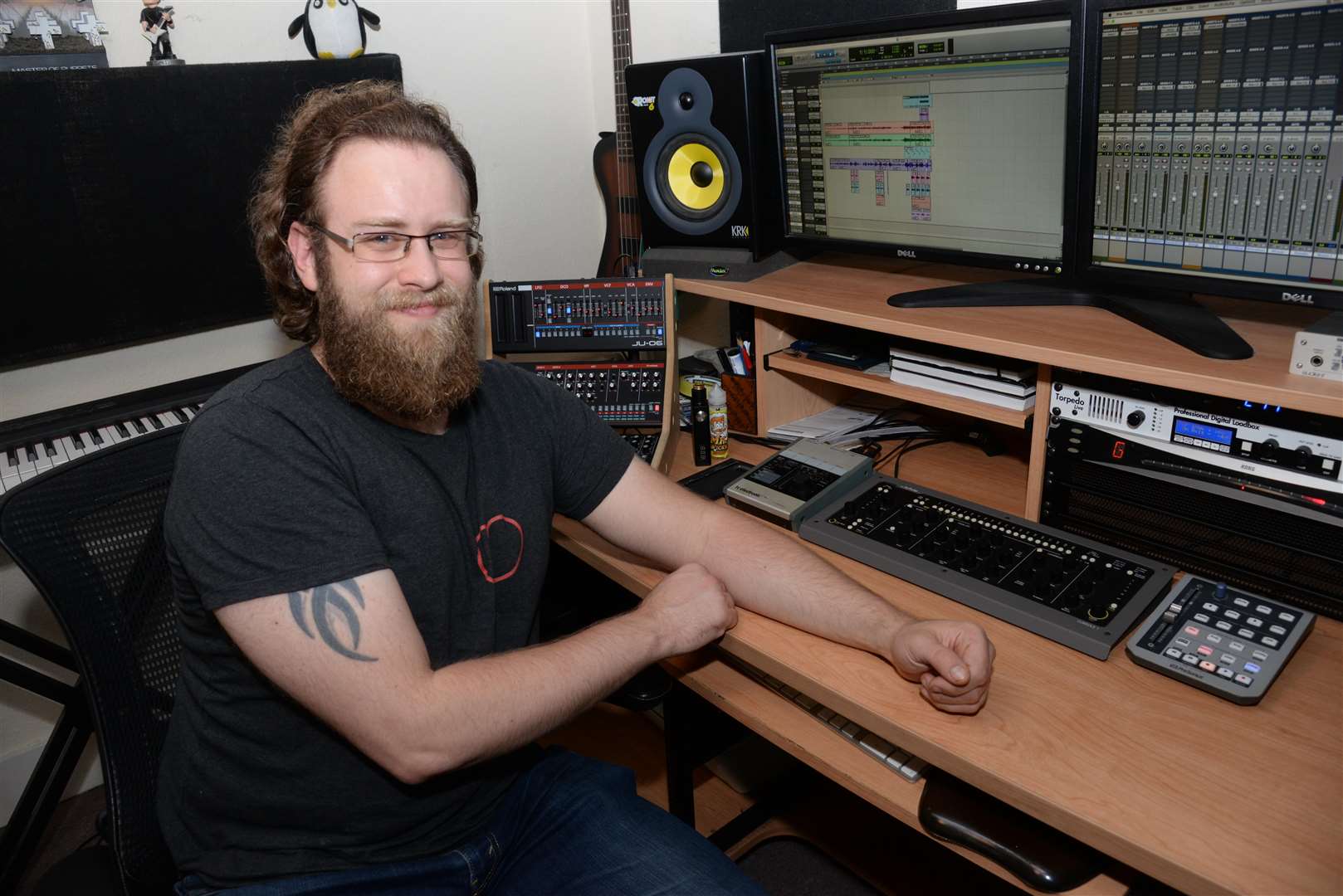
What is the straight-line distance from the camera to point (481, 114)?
2.44 metres

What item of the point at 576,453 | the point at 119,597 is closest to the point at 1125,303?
the point at 576,453

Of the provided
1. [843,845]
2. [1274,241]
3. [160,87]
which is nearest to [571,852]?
[843,845]

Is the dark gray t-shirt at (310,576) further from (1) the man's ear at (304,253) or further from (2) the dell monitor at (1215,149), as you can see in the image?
(2) the dell monitor at (1215,149)

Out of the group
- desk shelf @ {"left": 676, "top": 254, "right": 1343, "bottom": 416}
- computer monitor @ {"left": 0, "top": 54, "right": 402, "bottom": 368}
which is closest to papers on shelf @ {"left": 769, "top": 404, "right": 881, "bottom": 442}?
desk shelf @ {"left": 676, "top": 254, "right": 1343, "bottom": 416}

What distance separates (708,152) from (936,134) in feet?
1.56

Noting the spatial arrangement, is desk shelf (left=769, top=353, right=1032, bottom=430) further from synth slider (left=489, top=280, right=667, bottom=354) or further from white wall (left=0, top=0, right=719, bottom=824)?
white wall (left=0, top=0, right=719, bottom=824)

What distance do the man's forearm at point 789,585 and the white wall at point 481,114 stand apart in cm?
116

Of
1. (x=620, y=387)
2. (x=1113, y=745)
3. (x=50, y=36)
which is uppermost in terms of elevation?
(x=50, y=36)

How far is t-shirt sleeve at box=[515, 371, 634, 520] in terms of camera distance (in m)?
1.37

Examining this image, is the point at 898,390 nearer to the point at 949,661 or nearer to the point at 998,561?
the point at 998,561

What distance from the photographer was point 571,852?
123 centimetres

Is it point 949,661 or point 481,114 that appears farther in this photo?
point 481,114

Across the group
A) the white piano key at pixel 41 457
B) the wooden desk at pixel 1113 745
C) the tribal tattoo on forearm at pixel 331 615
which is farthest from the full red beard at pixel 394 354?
the white piano key at pixel 41 457

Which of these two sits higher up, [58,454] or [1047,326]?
[1047,326]
